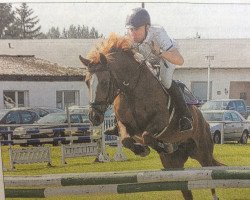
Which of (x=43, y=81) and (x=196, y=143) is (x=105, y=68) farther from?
(x=196, y=143)

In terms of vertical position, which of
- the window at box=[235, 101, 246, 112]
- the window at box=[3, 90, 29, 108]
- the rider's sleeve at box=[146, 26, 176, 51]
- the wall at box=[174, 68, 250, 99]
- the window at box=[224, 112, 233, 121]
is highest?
the rider's sleeve at box=[146, 26, 176, 51]

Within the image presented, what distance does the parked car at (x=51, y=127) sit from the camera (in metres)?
2.12

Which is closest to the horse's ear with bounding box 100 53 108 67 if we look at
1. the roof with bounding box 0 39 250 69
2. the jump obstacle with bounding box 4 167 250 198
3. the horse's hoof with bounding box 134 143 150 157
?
the roof with bounding box 0 39 250 69

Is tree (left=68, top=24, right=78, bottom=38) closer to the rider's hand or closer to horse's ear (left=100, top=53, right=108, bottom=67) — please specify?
horse's ear (left=100, top=53, right=108, bottom=67)

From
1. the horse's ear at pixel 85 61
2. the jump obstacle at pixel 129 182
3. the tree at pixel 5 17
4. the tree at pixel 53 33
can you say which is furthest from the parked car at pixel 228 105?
Answer: the tree at pixel 5 17

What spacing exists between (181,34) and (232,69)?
13.7 inches

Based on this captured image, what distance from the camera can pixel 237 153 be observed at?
2.22 metres

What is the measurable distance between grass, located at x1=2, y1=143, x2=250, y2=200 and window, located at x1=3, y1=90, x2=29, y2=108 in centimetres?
27

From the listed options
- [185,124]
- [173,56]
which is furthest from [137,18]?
[185,124]

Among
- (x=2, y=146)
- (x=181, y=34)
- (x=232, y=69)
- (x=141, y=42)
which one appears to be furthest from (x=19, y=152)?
(x=232, y=69)

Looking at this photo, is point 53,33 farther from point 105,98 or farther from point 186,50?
point 186,50

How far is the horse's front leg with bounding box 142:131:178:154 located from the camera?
79.7 inches

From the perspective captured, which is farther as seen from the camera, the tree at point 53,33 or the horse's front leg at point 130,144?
the tree at point 53,33

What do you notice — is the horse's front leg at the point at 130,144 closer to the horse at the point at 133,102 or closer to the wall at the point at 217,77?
the horse at the point at 133,102
